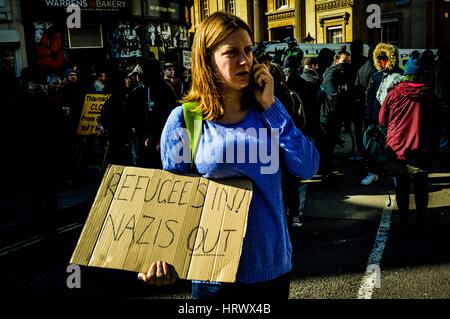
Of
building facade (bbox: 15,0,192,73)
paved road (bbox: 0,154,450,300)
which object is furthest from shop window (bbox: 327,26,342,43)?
paved road (bbox: 0,154,450,300)

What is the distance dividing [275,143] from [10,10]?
1658 centimetres

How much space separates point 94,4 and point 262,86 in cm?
1735

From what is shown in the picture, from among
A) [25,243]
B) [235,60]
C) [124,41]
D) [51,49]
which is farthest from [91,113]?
[124,41]

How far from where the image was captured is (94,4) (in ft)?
57.7

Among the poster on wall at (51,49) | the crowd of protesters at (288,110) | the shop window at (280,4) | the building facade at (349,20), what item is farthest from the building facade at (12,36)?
the shop window at (280,4)

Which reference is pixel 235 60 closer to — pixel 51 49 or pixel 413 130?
pixel 413 130

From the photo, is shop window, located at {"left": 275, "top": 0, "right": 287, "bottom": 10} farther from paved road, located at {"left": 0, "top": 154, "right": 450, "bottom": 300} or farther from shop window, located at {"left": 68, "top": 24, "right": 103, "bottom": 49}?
paved road, located at {"left": 0, "top": 154, "right": 450, "bottom": 300}

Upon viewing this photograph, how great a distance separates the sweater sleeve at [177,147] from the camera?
192 centimetres

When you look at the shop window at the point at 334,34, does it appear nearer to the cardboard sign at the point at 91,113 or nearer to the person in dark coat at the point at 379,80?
the cardboard sign at the point at 91,113

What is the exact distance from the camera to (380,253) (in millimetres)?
4750

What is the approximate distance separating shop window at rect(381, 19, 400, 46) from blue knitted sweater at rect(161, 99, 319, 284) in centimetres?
3082

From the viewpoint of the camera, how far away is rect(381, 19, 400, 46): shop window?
30031 mm
